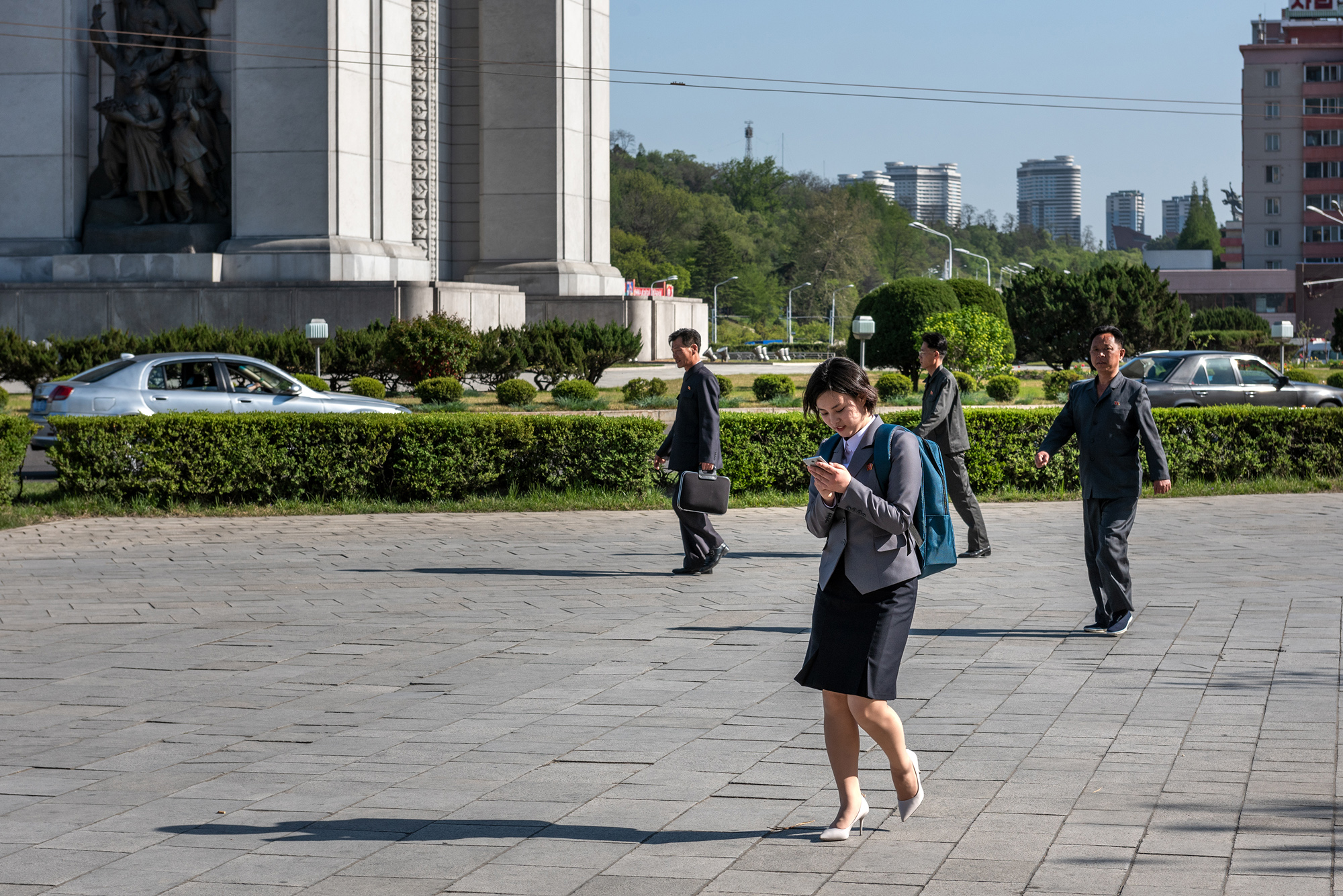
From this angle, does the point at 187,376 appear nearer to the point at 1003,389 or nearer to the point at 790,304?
the point at 1003,389

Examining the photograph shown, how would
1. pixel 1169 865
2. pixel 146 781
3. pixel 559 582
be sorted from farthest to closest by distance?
1. pixel 559 582
2. pixel 146 781
3. pixel 1169 865

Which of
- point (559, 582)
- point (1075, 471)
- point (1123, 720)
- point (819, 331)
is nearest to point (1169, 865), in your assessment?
point (1123, 720)

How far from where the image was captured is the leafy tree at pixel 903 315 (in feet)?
105

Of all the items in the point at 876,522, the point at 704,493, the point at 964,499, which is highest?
the point at 876,522

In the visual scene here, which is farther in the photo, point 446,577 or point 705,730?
point 446,577

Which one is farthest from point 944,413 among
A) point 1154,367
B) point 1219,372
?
point 1219,372

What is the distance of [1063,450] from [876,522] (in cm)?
1160

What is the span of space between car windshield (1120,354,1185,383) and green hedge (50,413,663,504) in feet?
30.9

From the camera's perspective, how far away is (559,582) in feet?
32.5

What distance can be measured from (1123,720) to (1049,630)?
2.09 metres

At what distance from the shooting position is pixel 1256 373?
20.9 metres

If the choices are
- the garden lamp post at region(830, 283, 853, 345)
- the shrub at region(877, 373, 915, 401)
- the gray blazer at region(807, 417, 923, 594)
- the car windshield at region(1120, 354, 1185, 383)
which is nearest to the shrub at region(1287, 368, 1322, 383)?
the shrub at region(877, 373, 915, 401)

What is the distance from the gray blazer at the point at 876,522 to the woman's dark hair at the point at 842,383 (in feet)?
0.50

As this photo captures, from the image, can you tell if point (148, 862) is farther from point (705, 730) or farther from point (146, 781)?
point (705, 730)
